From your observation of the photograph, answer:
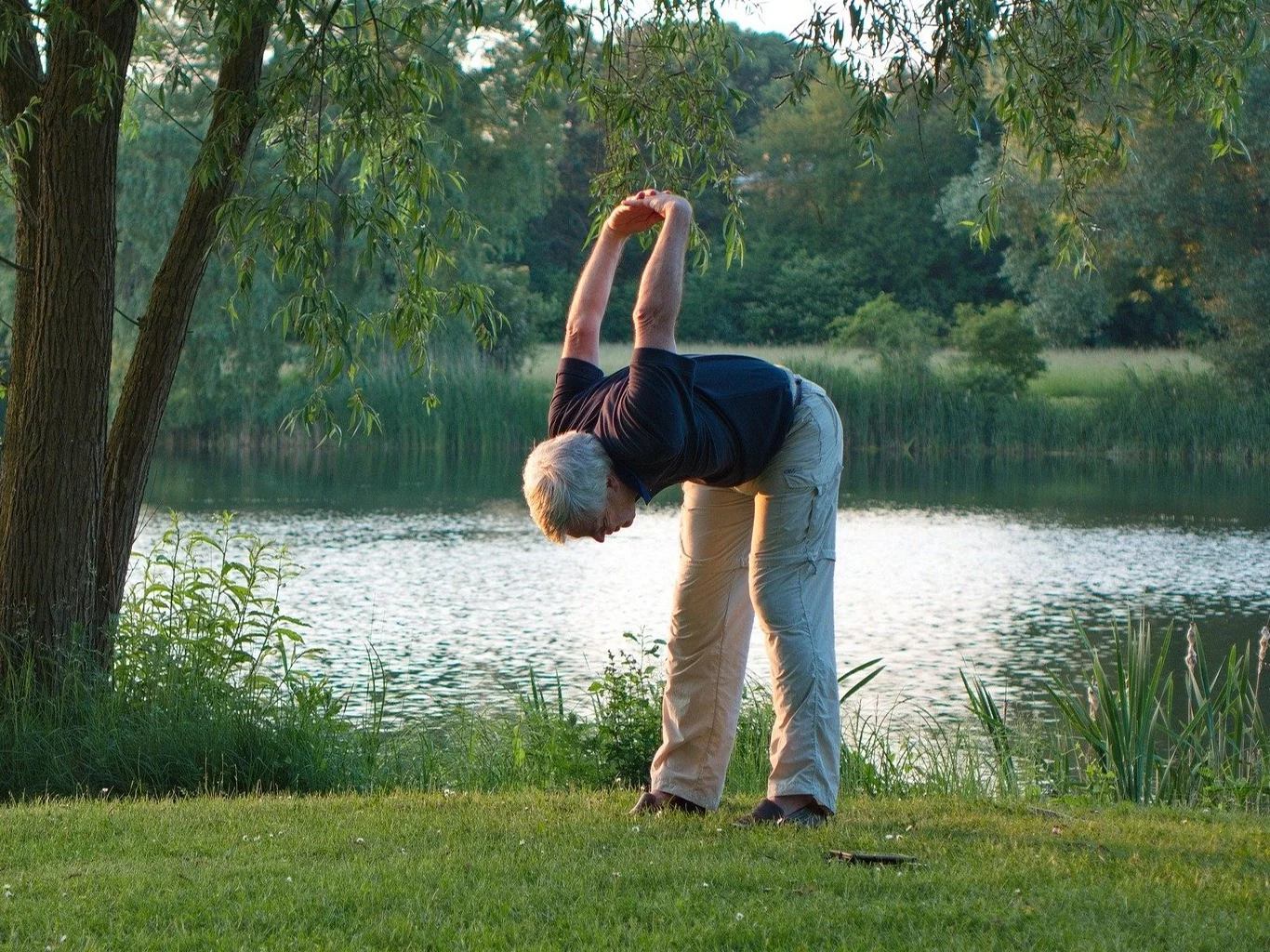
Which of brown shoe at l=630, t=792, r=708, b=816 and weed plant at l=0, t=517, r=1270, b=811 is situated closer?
brown shoe at l=630, t=792, r=708, b=816

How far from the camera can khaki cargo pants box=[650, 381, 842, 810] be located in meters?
4.04

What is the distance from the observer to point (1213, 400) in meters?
28.5

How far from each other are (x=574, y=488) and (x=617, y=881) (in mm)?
936

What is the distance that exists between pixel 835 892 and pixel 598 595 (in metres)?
10.7

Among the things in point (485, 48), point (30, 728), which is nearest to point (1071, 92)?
point (30, 728)

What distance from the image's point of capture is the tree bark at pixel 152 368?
21.6 ft

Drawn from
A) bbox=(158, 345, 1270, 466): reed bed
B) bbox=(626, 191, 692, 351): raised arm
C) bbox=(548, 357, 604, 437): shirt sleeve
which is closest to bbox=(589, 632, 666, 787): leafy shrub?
bbox=(548, 357, 604, 437): shirt sleeve

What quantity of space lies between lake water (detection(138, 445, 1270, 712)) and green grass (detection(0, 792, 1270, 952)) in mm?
3918

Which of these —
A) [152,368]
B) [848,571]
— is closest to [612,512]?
[152,368]

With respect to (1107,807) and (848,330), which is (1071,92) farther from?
(848,330)

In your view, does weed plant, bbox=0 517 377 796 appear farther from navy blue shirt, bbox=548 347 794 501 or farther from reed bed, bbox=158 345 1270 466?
reed bed, bbox=158 345 1270 466

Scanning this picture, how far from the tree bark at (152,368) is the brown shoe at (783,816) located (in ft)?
11.6

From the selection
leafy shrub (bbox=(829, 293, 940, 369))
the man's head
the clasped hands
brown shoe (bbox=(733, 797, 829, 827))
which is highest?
leafy shrub (bbox=(829, 293, 940, 369))

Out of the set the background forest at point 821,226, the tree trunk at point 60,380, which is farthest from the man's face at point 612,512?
the background forest at point 821,226
